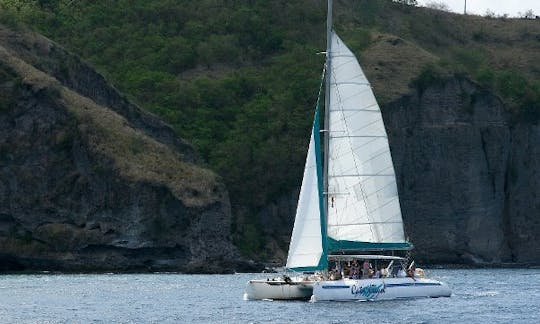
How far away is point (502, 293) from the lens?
78062mm

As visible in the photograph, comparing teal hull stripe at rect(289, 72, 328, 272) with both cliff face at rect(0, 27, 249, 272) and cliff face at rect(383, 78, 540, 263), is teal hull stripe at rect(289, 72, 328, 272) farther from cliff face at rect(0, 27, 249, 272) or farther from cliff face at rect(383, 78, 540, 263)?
cliff face at rect(383, 78, 540, 263)

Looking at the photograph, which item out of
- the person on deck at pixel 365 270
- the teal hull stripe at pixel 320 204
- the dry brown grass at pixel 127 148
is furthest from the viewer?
the dry brown grass at pixel 127 148

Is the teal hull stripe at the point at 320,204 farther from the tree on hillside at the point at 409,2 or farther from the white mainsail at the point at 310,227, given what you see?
the tree on hillside at the point at 409,2

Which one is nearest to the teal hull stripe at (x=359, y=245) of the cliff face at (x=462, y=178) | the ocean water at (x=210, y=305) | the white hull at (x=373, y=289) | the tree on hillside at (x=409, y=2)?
the white hull at (x=373, y=289)

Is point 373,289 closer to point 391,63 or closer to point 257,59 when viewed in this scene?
point 391,63

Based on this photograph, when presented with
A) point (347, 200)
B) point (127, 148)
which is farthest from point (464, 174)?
point (347, 200)

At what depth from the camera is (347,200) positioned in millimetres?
65188

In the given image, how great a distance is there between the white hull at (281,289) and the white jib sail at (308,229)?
2.56 feet

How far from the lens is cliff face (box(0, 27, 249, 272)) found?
101312 millimetres

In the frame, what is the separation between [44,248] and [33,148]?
888 centimetres

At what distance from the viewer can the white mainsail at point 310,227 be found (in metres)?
63.8

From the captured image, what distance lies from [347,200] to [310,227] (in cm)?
219

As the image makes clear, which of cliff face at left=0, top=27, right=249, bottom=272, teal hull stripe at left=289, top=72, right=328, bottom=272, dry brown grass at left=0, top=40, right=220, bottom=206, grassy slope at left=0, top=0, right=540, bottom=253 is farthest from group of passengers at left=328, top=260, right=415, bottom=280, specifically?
grassy slope at left=0, top=0, right=540, bottom=253

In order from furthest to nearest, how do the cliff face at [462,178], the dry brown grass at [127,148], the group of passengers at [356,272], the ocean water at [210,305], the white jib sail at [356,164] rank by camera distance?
the cliff face at [462,178] → the dry brown grass at [127,148] → the white jib sail at [356,164] → the group of passengers at [356,272] → the ocean water at [210,305]
